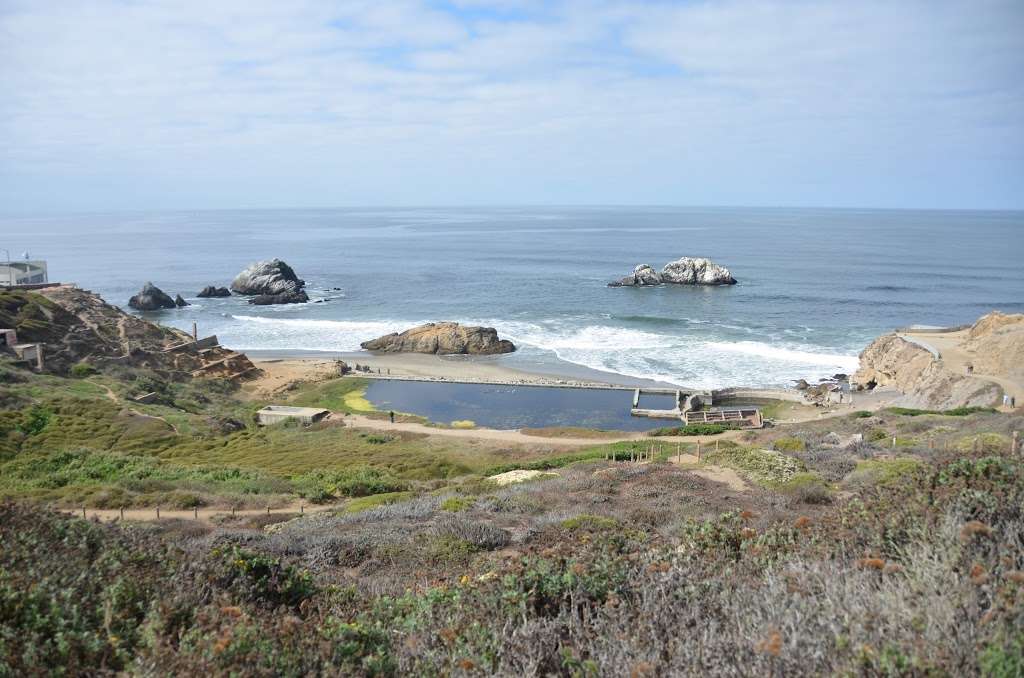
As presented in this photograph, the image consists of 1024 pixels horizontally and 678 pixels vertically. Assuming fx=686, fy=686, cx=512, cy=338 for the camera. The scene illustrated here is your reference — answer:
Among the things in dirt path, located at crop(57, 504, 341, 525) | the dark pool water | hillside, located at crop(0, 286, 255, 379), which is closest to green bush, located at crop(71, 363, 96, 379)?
hillside, located at crop(0, 286, 255, 379)

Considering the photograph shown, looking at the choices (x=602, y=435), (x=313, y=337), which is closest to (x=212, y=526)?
Answer: (x=602, y=435)

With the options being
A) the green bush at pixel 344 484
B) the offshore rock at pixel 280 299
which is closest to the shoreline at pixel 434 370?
the green bush at pixel 344 484

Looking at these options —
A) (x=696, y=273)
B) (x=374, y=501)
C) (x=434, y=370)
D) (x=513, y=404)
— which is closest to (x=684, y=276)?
(x=696, y=273)

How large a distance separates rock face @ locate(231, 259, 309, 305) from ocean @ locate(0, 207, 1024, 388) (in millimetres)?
2370

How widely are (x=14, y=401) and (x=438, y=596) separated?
27.5m

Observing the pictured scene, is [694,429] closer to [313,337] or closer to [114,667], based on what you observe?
[114,667]

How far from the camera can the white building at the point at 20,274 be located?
182ft

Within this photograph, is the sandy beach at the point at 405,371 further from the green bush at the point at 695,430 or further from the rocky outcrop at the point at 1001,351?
the rocky outcrop at the point at 1001,351

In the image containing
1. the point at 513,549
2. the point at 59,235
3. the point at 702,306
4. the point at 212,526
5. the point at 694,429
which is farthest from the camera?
the point at 59,235

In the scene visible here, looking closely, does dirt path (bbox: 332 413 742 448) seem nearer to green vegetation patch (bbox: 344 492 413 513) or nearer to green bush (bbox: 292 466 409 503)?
green bush (bbox: 292 466 409 503)

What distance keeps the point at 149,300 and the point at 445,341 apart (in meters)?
40.4

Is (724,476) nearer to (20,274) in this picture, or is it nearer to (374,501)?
(374,501)

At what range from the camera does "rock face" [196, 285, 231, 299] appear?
86062 mm

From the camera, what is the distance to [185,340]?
170ft
